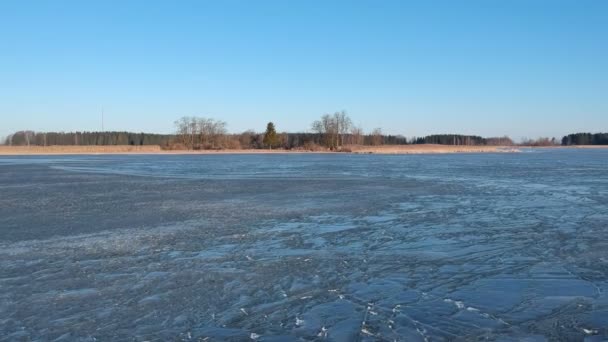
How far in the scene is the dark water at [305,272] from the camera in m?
4.39

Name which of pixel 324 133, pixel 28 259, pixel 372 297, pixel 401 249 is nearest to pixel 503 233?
pixel 401 249

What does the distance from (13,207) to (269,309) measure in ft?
31.8

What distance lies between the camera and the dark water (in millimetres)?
4387

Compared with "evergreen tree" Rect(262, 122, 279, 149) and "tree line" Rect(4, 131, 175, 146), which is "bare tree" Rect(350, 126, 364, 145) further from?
"tree line" Rect(4, 131, 175, 146)

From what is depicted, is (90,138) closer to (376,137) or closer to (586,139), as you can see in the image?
(376,137)

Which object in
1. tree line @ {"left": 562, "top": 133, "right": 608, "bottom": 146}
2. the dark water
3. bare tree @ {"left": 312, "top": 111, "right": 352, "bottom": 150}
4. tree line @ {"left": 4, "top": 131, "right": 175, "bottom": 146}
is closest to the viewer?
the dark water

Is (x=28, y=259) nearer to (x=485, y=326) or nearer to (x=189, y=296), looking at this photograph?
(x=189, y=296)

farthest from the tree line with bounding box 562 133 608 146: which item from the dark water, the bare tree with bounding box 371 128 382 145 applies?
the dark water

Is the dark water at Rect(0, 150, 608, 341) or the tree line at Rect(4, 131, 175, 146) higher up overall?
the tree line at Rect(4, 131, 175, 146)

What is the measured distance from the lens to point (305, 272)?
20.2 ft

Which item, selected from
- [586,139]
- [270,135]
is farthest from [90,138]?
[586,139]

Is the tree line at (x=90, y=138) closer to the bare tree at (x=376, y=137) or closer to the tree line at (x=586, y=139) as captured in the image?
the bare tree at (x=376, y=137)

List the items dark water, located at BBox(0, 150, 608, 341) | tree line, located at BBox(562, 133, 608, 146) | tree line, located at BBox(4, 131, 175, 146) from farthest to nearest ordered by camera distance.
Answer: tree line, located at BBox(562, 133, 608, 146)
tree line, located at BBox(4, 131, 175, 146)
dark water, located at BBox(0, 150, 608, 341)

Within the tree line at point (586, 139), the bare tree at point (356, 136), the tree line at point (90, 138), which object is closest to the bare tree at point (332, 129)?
the bare tree at point (356, 136)
